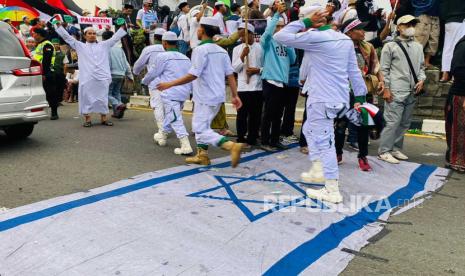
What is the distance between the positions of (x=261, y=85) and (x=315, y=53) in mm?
2350

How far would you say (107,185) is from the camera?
15.6 ft

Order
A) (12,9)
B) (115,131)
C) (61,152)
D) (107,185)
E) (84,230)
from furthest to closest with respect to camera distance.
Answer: (12,9) < (115,131) < (61,152) < (107,185) < (84,230)

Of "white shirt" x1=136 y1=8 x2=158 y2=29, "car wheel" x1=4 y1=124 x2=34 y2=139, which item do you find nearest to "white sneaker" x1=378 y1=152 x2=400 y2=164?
"car wheel" x1=4 y1=124 x2=34 y2=139

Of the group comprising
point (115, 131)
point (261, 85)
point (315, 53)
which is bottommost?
point (115, 131)

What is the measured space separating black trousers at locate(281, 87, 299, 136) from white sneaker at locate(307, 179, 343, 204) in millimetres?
2617

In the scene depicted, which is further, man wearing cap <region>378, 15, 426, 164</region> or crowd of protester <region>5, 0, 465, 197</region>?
man wearing cap <region>378, 15, 426, 164</region>

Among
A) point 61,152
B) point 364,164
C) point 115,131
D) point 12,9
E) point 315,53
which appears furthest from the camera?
point 12,9

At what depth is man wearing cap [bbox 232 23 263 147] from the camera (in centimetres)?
675

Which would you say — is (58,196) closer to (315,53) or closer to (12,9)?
(315,53)

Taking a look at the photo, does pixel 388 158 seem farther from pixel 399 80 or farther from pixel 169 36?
pixel 169 36

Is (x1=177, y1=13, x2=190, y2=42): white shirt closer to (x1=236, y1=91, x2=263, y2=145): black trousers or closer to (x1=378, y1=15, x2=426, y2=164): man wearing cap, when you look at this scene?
(x1=236, y1=91, x2=263, y2=145): black trousers

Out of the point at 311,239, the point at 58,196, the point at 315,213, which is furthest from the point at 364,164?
the point at 58,196

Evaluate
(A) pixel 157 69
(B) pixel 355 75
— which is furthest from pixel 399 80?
(A) pixel 157 69

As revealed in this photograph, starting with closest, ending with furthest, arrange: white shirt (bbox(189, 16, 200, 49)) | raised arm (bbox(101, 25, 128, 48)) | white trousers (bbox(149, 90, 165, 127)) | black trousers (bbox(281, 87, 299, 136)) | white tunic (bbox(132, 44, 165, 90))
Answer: black trousers (bbox(281, 87, 299, 136)) < white tunic (bbox(132, 44, 165, 90)) < white trousers (bbox(149, 90, 165, 127)) < raised arm (bbox(101, 25, 128, 48)) < white shirt (bbox(189, 16, 200, 49))
